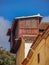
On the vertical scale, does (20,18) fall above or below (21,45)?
above

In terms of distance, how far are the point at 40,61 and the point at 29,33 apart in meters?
9.55

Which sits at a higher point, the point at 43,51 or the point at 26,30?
the point at 26,30

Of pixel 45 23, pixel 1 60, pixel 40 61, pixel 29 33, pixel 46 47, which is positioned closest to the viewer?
pixel 46 47

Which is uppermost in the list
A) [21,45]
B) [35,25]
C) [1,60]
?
[35,25]

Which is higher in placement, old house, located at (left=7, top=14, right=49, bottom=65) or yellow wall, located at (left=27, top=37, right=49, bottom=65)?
old house, located at (left=7, top=14, right=49, bottom=65)

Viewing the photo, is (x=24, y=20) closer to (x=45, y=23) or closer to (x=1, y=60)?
(x=45, y=23)

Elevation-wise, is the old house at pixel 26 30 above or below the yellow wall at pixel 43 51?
above

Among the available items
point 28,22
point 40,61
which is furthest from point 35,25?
point 40,61

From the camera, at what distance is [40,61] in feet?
66.3

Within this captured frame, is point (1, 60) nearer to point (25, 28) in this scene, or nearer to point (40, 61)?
point (25, 28)

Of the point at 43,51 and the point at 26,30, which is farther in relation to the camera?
the point at 26,30

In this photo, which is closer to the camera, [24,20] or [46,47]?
[46,47]

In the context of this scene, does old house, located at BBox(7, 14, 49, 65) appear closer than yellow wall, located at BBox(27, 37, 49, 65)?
No

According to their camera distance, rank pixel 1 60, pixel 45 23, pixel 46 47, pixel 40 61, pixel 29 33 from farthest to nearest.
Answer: pixel 1 60 → pixel 45 23 → pixel 29 33 → pixel 40 61 → pixel 46 47
